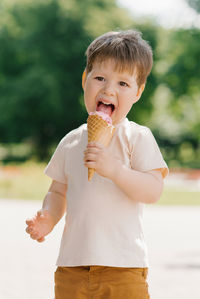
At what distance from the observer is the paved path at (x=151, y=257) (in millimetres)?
5508

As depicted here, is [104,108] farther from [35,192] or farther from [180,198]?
[35,192]

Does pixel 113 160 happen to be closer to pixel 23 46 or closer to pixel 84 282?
pixel 84 282

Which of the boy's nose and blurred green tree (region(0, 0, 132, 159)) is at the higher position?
blurred green tree (region(0, 0, 132, 159))

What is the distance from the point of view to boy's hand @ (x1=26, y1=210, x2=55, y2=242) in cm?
257

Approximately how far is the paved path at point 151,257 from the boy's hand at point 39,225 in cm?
274

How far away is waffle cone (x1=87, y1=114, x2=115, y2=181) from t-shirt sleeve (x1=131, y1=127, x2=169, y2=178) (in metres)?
0.19

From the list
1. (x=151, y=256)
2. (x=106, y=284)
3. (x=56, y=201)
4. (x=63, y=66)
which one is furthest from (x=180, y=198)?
(x=63, y=66)

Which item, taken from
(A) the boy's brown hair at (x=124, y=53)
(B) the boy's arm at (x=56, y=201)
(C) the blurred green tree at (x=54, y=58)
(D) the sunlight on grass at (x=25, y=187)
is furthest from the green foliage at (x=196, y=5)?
(B) the boy's arm at (x=56, y=201)

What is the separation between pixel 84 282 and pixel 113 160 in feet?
1.86

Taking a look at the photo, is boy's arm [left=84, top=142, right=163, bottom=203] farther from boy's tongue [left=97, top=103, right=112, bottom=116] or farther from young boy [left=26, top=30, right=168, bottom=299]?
boy's tongue [left=97, top=103, right=112, bottom=116]

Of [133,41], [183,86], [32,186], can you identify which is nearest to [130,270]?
[133,41]

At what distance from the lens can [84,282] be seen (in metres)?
2.43

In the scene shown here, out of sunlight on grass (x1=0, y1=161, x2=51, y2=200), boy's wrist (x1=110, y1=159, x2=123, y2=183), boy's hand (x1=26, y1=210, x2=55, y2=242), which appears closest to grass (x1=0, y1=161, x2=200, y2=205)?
sunlight on grass (x1=0, y1=161, x2=51, y2=200)

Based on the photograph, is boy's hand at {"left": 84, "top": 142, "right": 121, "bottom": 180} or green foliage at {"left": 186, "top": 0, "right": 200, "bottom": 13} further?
green foliage at {"left": 186, "top": 0, "right": 200, "bottom": 13}
